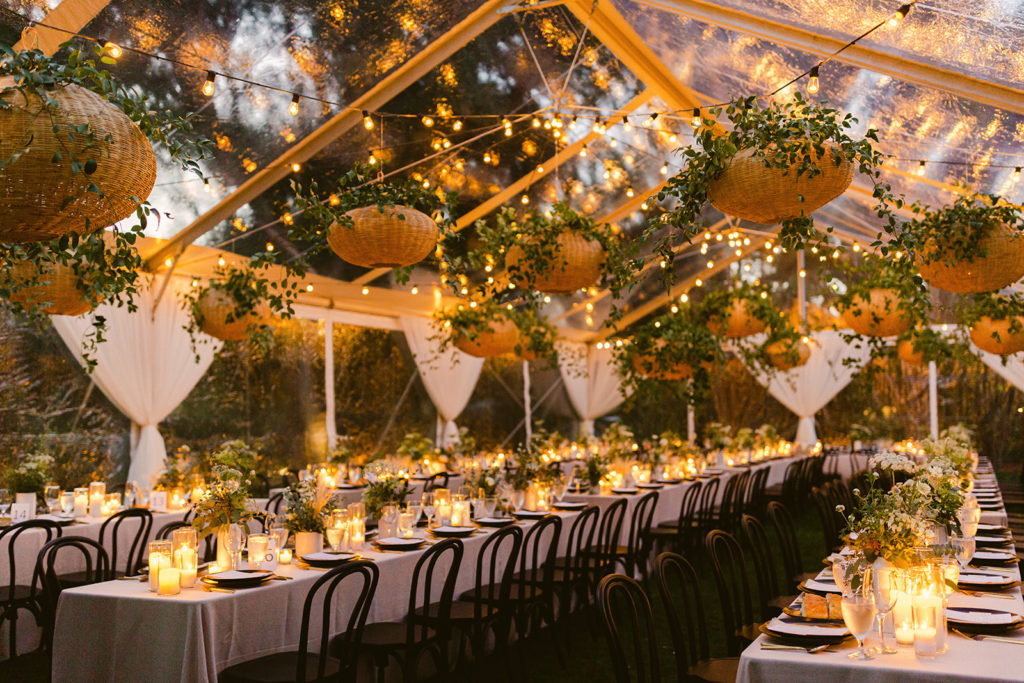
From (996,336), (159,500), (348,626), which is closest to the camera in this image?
(348,626)

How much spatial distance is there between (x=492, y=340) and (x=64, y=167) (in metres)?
6.08

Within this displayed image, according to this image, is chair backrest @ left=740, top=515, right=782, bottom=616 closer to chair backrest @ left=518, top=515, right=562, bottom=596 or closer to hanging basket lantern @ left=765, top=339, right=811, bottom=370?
chair backrest @ left=518, top=515, right=562, bottom=596

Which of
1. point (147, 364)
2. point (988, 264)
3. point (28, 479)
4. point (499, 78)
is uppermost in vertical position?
point (499, 78)

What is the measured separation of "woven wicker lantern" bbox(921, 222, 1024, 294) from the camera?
4.79 metres

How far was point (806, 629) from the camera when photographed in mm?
3041

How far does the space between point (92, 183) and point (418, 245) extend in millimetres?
2494

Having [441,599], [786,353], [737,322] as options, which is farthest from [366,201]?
[786,353]

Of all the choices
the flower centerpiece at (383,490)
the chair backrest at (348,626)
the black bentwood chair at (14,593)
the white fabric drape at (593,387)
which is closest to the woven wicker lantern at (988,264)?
the flower centerpiece at (383,490)

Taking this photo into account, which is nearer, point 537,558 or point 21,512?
point 537,558

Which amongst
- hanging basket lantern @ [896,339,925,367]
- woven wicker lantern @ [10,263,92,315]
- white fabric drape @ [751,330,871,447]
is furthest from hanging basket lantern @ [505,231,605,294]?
white fabric drape @ [751,330,871,447]

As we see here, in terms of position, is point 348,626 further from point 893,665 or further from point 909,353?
point 909,353

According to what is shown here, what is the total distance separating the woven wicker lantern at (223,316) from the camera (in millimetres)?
6898

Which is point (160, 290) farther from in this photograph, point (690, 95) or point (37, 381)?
point (690, 95)

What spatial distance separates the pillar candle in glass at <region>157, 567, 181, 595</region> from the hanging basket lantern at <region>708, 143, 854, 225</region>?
2899 mm
